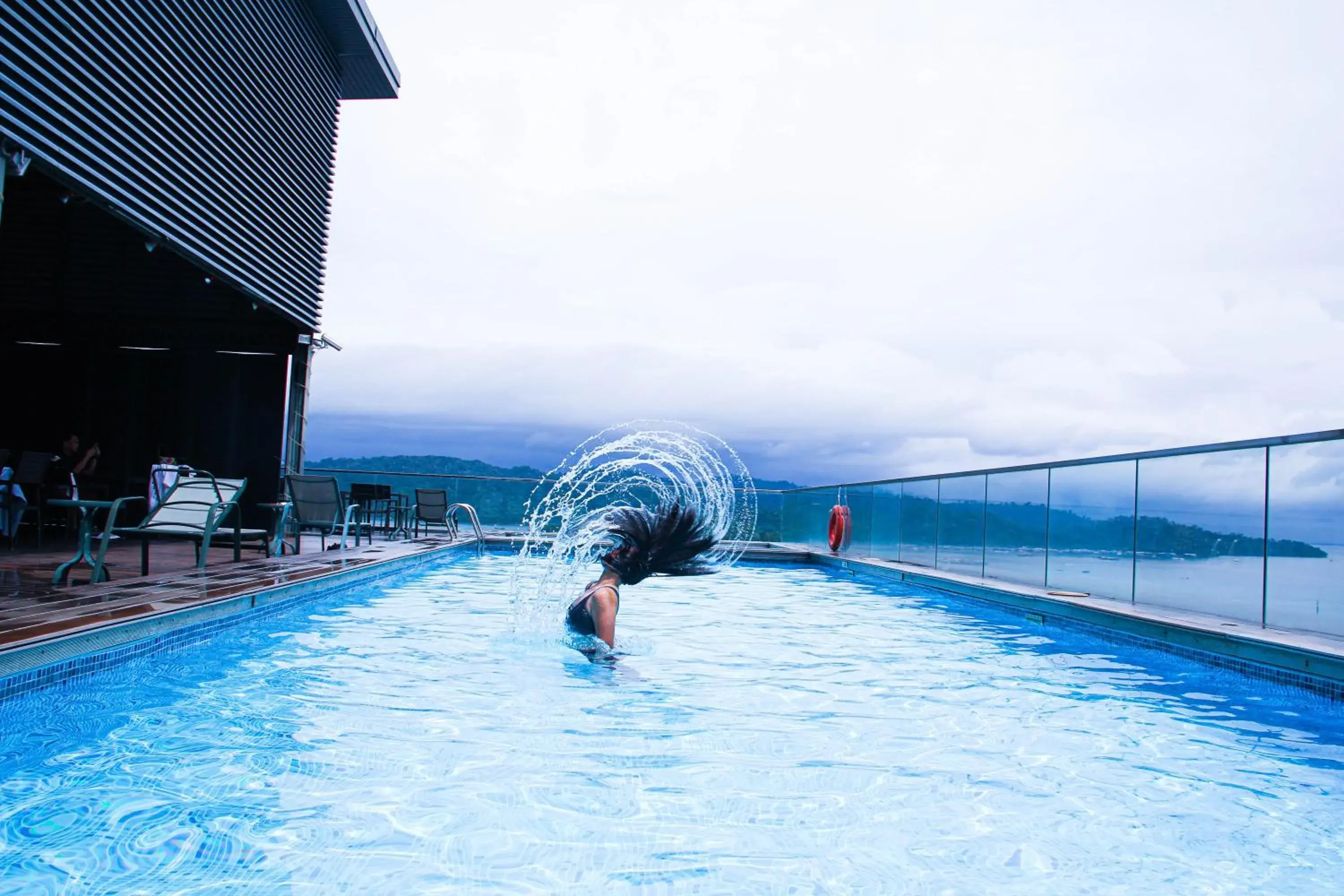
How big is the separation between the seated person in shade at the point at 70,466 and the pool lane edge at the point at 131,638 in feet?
14.0

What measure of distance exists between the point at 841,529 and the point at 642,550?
9.59 meters

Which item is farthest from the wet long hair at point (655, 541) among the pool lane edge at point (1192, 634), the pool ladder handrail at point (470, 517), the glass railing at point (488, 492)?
the glass railing at point (488, 492)

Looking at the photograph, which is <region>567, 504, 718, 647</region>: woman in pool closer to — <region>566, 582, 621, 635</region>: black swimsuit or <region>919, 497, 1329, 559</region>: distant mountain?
<region>566, 582, 621, 635</region>: black swimsuit

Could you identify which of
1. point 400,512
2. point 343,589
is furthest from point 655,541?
point 400,512

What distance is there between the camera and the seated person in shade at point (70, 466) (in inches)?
373

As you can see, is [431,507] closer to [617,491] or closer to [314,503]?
[314,503]

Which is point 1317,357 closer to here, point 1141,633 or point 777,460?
point 777,460

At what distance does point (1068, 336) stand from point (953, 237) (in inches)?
1362

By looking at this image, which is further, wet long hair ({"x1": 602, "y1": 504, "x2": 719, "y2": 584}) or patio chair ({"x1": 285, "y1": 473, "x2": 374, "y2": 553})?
patio chair ({"x1": 285, "y1": 473, "x2": 374, "y2": 553})

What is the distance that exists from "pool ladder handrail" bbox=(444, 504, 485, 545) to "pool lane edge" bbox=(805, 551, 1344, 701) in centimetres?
770

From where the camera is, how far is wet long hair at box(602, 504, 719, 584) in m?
4.83

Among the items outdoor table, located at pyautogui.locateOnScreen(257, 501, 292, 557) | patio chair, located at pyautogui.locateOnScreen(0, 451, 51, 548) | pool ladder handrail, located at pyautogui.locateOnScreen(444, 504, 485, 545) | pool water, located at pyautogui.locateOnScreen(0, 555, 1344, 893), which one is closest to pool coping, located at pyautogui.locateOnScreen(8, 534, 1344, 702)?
pool water, located at pyautogui.locateOnScreen(0, 555, 1344, 893)

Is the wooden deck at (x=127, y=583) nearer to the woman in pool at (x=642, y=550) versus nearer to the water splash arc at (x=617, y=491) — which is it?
the water splash arc at (x=617, y=491)

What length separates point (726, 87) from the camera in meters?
13.9
